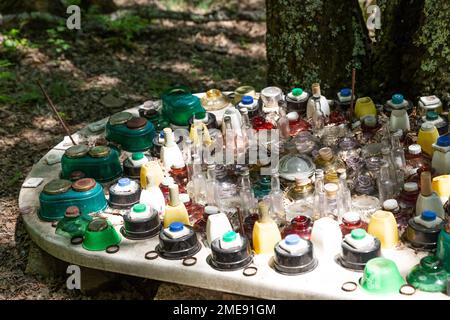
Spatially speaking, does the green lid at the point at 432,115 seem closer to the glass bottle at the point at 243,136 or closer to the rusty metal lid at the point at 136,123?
the glass bottle at the point at 243,136

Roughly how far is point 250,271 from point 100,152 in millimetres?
1405

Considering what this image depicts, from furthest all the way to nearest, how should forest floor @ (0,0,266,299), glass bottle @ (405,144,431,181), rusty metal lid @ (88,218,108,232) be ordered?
forest floor @ (0,0,266,299) → glass bottle @ (405,144,431,181) → rusty metal lid @ (88,218,108,232)

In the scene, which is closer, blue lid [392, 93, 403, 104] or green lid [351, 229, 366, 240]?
green lid [351, 229, 366, 240]

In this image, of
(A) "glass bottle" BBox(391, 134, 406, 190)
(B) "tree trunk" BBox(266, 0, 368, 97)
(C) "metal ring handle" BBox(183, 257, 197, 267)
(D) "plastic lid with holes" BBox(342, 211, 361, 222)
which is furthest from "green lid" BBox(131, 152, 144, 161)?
(B) "tree trunk" BBox(266, 0, 368, 97)

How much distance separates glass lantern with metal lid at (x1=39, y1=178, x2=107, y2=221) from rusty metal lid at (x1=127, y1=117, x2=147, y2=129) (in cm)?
71

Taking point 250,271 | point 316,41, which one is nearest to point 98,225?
point 250,271

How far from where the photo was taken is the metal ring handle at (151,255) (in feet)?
13.8

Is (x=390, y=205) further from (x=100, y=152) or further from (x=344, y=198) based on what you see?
(x=100, y=152)

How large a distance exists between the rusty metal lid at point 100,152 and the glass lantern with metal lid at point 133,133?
0.30m

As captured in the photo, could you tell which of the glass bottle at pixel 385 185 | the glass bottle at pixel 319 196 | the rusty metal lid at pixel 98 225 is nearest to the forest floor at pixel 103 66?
the rusty metal lid at pixel 98 225

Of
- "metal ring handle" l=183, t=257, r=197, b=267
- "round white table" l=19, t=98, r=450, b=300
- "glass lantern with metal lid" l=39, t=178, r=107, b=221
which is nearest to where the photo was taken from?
"round white table" l=19, t=98, r=450, b=300

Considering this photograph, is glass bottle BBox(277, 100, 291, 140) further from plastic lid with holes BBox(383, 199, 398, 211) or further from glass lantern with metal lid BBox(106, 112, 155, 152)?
plastic lid with holes BBox(383, 199, 398, 211)

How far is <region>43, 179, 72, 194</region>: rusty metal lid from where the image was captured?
4645 mm
